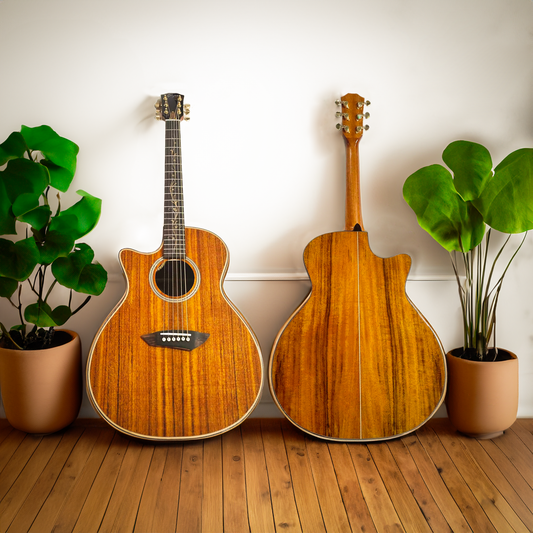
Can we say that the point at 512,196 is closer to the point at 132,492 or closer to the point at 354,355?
the point at 354,355

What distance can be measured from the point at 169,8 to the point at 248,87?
440 millimetres

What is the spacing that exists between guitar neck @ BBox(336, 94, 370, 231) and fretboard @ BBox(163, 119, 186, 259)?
0.67 meters

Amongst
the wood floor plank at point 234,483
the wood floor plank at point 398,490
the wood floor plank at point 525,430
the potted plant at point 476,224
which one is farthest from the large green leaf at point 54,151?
the wood floor plank at point 525,430

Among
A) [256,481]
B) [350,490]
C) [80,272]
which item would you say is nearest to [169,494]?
[256,481]

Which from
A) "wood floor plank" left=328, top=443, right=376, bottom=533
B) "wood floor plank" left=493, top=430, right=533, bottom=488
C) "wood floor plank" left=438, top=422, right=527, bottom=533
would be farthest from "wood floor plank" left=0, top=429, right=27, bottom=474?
"wood floor plank" left=493, top=430, right=533, bottom=488

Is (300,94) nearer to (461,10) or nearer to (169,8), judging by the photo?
(169,8)

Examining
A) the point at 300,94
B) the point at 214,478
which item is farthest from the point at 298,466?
the point at 300,94

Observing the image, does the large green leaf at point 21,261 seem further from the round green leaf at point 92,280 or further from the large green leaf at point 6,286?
the round green leaf at point 92,280

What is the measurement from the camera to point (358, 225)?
183 centimetres

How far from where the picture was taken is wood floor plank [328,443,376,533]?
135 centimetres

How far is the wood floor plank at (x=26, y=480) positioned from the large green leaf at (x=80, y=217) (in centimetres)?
83

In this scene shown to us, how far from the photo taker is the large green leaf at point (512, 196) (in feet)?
5.35

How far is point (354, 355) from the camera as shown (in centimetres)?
178

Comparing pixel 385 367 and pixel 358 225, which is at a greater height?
pixel 358 225
